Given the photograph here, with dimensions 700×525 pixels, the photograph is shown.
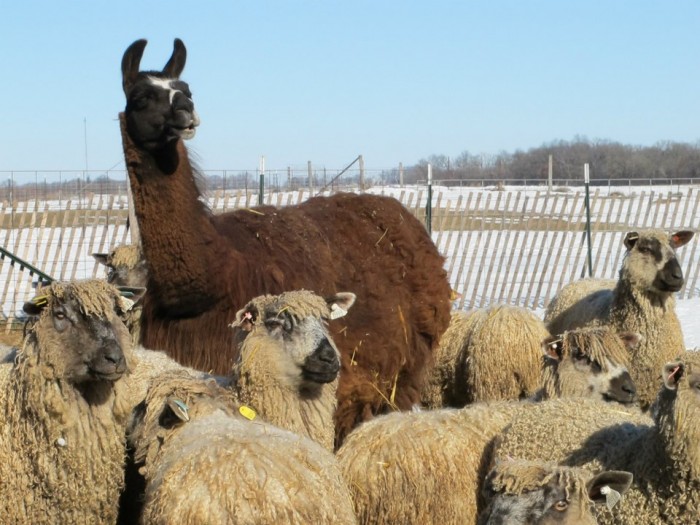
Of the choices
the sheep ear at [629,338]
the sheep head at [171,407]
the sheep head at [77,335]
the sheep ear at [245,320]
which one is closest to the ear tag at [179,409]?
the sheep head at [171,407]

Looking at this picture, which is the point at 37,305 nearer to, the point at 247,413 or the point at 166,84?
the point at 247,413

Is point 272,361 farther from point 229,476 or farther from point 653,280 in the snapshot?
point 653,280

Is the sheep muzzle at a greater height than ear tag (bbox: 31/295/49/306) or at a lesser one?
lesser

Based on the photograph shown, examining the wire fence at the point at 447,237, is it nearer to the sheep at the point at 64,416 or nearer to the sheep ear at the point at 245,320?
the sheep ear at the point at 245,320

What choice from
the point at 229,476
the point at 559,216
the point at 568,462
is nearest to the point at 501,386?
the point at 568,462

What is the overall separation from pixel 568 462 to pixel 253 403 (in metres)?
1.89

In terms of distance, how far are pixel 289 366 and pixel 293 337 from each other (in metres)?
0.18

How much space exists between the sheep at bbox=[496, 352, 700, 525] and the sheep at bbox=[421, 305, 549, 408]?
112 inches

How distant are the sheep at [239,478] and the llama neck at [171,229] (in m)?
2.40

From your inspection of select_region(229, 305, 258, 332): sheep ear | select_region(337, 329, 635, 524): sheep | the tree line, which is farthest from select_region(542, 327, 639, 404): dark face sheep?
the tree line

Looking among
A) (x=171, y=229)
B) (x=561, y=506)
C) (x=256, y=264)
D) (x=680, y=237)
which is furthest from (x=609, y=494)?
(x=680, y=237)

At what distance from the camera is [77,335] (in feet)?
16.7

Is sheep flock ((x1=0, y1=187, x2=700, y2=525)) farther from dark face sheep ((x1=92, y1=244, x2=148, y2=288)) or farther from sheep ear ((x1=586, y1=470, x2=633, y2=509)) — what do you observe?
dark face sheep ((x1=92, y1=244, x2=148, y2=288))

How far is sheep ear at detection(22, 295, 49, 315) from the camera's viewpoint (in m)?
5.16
